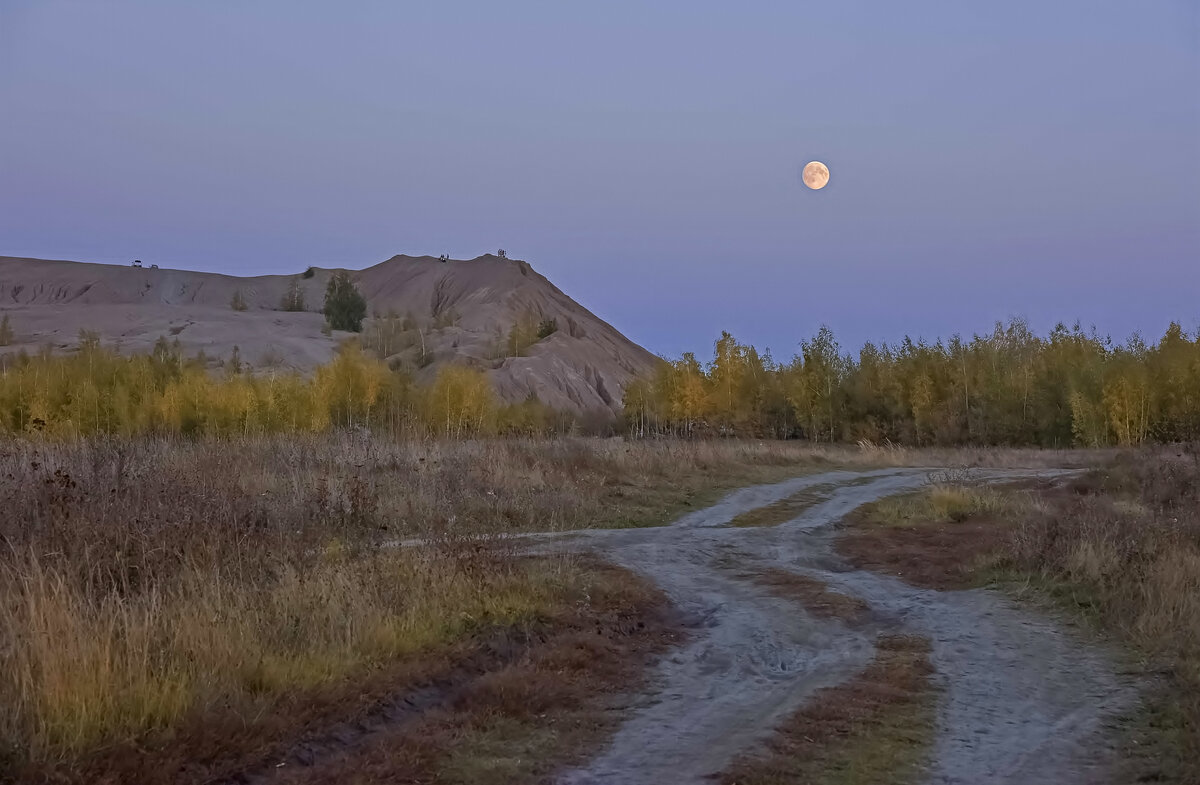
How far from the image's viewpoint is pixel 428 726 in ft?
20.1

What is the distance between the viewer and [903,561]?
Result: 13.9 metres

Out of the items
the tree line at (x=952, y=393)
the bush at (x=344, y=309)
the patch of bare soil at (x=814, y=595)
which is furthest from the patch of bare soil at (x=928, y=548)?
the bush at (x=344, y=309)

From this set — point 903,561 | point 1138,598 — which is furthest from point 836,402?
point 1138,598

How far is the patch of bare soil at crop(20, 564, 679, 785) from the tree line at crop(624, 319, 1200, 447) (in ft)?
134

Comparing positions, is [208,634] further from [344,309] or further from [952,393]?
[344,309]

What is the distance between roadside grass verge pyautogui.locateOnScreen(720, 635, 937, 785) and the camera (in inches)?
213

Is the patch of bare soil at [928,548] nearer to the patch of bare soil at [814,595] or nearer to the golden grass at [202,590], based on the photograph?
the patch of bare soil at [814,595]

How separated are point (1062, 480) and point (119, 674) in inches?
1164

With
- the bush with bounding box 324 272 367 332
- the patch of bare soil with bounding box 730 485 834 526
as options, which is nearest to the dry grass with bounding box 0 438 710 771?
the patch of bare soil with bounding box 730 485 834 526

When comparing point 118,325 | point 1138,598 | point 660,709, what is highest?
point 118,325

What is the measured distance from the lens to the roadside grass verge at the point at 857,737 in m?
5.41

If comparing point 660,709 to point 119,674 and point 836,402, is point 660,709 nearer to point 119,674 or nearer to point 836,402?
point 119,674

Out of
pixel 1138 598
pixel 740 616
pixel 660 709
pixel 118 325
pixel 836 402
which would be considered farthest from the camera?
pixel 118 325

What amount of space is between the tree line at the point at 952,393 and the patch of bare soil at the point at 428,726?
40.7m
